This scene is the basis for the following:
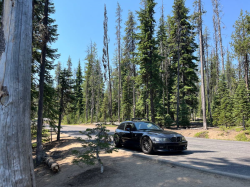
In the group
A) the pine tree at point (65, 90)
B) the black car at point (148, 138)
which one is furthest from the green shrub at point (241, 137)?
the pine tree at point (65, 90)

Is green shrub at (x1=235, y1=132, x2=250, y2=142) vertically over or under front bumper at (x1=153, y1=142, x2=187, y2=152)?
under

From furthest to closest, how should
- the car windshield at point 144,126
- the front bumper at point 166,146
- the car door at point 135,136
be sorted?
the car windshield at point 144,126 → the car door at point 135,136 → the front bumper at point 166,146

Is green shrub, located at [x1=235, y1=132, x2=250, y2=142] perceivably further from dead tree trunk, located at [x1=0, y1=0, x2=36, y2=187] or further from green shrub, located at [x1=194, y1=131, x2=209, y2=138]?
dead tree trunk, located at [x1=0, y1=0, x2=36, y2=187]

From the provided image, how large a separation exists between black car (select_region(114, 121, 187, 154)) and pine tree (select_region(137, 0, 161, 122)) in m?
15.1

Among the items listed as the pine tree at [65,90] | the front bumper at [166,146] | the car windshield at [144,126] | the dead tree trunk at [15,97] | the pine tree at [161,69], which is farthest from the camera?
the pine tree at [161,69]

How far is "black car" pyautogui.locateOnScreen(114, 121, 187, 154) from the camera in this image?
7.53m

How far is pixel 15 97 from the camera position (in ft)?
9.50

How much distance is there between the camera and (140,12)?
1014 inches

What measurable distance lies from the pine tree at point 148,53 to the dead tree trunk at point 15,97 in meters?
21.6

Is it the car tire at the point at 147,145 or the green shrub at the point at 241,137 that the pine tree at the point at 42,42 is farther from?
the green shrub at the point at 241,137

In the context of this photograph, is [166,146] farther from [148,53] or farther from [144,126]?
[148,53]

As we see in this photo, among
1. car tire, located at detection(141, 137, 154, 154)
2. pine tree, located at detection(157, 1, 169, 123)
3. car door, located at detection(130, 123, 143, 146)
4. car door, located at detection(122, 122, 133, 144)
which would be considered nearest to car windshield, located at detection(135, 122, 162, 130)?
car door, located at detection(130, 123, 143, 146)

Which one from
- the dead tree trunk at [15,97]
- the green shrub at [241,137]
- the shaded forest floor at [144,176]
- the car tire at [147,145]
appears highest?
the dead tree trunk at [15,97]

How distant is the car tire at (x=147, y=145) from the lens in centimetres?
774
